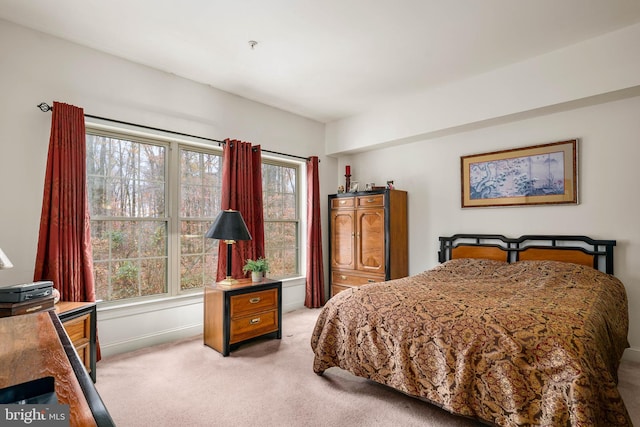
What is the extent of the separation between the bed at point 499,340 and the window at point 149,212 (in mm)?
1854

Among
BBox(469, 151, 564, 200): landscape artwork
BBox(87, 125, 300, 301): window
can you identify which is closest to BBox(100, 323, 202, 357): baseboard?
BBox(87, 125, 300, 301): window

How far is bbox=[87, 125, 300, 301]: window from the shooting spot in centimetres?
320

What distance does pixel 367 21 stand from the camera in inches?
106

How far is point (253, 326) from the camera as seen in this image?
3318mm

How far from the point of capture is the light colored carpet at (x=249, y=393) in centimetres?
210

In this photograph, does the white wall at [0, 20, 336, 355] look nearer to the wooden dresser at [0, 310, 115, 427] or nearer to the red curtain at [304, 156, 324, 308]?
the red curtain at [304, 156, 324, 308]

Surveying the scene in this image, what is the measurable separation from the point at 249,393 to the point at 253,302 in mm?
1013

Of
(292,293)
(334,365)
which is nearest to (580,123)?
(334,365)

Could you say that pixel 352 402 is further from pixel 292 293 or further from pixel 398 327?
pixel 292 293

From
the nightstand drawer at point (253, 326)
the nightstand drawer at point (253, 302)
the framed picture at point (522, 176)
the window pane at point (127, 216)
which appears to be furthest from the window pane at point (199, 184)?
the framed picture at point (522, 176)

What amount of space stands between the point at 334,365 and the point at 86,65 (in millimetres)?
3321

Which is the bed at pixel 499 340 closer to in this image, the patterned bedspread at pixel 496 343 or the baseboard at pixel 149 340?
the patterned bedspread at pixel 496 343

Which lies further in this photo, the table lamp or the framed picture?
the framed picture

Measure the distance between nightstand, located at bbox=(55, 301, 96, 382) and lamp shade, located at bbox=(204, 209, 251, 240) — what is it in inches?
43.6
